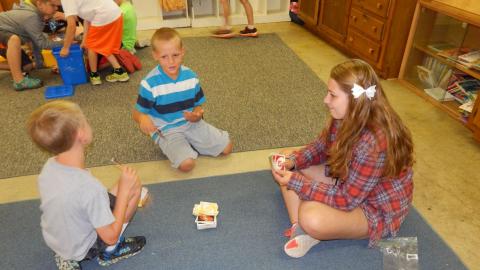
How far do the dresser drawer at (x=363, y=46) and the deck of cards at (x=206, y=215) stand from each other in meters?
2.29

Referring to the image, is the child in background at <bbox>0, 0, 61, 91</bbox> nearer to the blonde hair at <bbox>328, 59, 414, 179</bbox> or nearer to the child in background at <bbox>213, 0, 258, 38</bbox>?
the child in background at <bbox>213, 0, 258, 38</bbox>

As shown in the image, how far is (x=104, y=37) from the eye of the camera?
321cm

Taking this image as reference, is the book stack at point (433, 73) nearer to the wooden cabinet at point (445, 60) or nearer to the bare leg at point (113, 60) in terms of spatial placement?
the wooden cabinet at point (445, 60)

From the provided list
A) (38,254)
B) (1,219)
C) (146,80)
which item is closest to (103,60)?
(146,80)

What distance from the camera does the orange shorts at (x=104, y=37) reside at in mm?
3162

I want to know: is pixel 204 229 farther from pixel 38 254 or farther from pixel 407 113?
pixel 407 113

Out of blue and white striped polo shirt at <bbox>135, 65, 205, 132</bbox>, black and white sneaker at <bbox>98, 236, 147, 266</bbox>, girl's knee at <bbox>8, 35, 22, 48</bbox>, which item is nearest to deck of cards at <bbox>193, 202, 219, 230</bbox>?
Result: black and white sneaker at <bbox>98, 236, 147, 266</bbox>

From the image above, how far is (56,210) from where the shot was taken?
1288 millimetres

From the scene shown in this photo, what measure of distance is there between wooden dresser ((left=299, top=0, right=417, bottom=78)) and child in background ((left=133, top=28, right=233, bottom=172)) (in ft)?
5.91

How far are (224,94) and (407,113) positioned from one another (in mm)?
1446

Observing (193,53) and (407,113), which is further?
(193,53)

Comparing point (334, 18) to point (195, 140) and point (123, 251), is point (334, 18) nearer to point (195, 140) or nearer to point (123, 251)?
point (195, 140)

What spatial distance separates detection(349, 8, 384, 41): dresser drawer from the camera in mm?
3266

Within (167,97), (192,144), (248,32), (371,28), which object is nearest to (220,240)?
(192,144)
